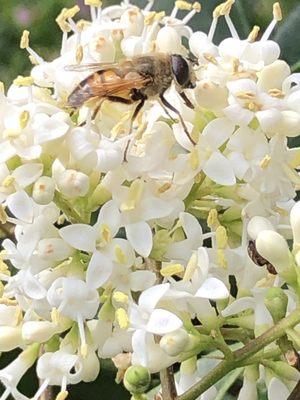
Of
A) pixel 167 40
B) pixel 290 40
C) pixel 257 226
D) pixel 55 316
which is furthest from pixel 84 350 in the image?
pixel 290 40

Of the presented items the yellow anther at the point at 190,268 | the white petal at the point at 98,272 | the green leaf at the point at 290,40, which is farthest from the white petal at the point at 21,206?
the green leaf at the point at 290,40

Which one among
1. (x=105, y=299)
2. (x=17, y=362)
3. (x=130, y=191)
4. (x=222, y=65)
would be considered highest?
(x=222, y=65)

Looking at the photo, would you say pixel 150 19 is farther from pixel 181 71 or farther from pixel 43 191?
pixel 43 191

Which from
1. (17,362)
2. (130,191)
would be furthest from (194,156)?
(17,362)

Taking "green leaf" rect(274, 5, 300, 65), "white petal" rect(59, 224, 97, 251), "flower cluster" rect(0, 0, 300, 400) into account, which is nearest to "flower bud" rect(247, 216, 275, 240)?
"flower cluster" rect(0, 0, 300, 400)

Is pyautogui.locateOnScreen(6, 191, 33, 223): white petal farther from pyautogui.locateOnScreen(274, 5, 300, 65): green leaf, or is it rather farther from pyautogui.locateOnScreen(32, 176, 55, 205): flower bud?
pyautogui.locateOnScreen(274, 5, 300, 65): green leaf

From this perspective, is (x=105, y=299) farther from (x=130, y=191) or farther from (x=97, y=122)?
(x=97, y=122)

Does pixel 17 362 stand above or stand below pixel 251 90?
below
